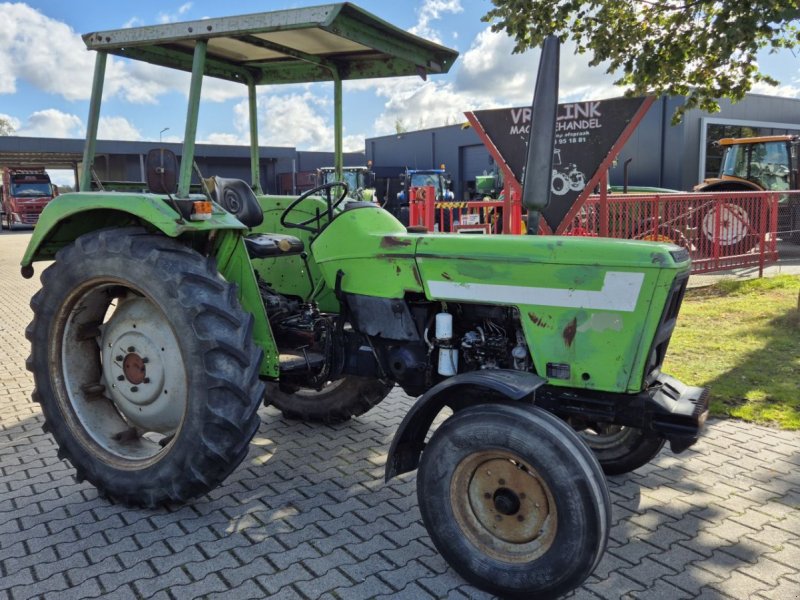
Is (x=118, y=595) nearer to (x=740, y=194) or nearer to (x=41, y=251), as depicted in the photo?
(x=41, y=251)

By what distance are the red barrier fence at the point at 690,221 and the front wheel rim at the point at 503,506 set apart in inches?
262

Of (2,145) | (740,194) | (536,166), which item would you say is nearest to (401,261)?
(536,166)

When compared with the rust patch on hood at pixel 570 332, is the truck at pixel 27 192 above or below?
above

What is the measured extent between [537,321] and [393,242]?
0.75 meters

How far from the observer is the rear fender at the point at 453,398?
249cm

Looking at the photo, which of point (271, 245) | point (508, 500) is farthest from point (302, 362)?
point (508, 500)

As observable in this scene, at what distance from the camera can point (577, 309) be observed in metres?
2.61

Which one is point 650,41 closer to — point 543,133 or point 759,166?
point 543,133

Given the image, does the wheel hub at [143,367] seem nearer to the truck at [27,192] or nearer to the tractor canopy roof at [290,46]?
the tractor canopy roof at [290,46]

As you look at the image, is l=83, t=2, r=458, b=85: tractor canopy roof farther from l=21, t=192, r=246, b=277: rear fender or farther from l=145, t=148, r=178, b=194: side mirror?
l=21, t=192, r=246, b=277: rear fender

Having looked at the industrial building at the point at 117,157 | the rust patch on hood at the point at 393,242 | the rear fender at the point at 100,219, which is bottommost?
the rust patch on hood at the point at 393,242

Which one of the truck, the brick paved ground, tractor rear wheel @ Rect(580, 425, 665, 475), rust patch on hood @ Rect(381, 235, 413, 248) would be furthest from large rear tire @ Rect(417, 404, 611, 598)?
the truck

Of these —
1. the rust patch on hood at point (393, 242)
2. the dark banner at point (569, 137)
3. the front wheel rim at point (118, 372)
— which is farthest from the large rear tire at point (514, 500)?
the dark banner at point (569, 137)

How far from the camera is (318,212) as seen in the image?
389 cm
